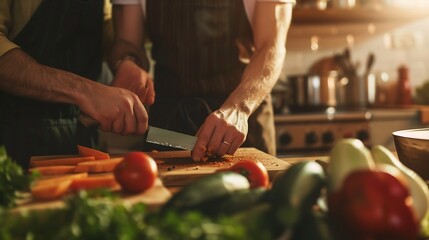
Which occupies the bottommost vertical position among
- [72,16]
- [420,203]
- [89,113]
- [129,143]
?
[129,143]

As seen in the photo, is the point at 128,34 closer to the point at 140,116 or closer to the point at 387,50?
the point at 140,116

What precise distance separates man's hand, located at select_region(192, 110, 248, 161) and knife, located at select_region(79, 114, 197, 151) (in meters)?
0.06

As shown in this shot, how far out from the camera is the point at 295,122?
2561 millimetres

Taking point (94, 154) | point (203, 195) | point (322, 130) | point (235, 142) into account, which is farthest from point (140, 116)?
point (322, 130)

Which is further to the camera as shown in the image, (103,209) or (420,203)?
(420,203)

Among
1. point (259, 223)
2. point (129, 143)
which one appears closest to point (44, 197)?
point (259, 223)

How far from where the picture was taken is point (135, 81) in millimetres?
1573

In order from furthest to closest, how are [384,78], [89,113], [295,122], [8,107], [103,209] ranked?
[384,78] → [295,122] → [8,107] → [89,113] → [103,209]

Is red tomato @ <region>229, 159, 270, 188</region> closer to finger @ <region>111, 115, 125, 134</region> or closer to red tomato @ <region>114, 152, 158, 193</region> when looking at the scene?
red tomato @ <region>114, 152, 158, 193</region>

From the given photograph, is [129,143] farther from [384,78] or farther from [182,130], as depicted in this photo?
[384,78]

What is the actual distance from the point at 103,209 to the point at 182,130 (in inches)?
43.5

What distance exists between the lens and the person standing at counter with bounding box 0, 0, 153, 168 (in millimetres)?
1364

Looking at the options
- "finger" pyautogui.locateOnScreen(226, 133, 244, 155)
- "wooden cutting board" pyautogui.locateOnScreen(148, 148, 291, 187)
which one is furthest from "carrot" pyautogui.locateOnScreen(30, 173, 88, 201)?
"finger" pyautogui.locateOnScreen(226, 133, 244, 155)

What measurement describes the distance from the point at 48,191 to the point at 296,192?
1.42 ft
